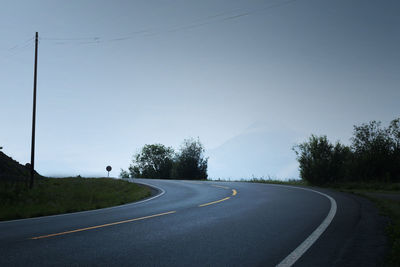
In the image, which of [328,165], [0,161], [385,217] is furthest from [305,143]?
[0,161]

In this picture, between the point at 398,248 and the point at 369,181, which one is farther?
the point at 369,181

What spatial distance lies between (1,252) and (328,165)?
21741mm

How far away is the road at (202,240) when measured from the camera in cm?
446

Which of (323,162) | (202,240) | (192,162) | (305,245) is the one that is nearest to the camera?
(305,245)

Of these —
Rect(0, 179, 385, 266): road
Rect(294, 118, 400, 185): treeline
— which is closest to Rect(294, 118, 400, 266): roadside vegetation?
Rect(294, 118, 400, 185): treeline

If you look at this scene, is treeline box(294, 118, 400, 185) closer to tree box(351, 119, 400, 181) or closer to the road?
tree box(351, 119, 400, 181)

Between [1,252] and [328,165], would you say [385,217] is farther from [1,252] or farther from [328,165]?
[328,165]

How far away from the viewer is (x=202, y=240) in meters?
5.64

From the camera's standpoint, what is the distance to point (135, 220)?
7.88m

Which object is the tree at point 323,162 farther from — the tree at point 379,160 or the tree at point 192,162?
the tree at point 192,162

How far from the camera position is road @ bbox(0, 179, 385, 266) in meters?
4.46

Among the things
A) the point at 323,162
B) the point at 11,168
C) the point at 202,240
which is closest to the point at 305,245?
the point at 202,240

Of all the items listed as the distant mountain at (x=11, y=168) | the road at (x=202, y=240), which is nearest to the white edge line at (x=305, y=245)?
the road at (x=202, y=240)

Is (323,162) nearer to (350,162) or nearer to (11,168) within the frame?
(350,162)
